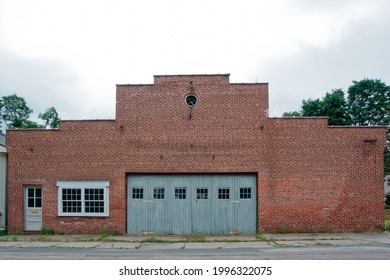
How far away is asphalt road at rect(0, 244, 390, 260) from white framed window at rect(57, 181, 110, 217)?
433cm

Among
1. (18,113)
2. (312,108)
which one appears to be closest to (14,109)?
(18,113)

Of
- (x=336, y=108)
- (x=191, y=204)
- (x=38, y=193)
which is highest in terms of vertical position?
(x=336, y=108)

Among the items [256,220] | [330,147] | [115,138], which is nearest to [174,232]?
[256,220]

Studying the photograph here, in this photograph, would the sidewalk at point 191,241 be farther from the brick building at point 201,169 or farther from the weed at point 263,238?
the brick building at point 201,169

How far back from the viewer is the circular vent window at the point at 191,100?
20.7m

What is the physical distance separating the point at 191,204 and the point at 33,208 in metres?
7.98

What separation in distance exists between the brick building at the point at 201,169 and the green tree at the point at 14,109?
5138 centimetres

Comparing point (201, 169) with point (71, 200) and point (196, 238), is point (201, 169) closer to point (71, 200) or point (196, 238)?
point (196, 238)

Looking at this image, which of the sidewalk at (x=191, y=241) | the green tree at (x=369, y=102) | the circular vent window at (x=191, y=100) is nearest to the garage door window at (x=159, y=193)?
the sidewalk at (x=191, y=241)

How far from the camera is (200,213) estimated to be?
20.4 metres

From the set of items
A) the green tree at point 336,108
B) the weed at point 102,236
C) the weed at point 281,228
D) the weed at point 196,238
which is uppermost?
the green tree at point 336,108

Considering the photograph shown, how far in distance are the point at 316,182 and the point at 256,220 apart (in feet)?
11.4

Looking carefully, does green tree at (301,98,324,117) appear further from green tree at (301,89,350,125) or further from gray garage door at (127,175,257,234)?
gray garage door at (127,175,257,234)

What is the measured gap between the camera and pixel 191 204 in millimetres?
20453
